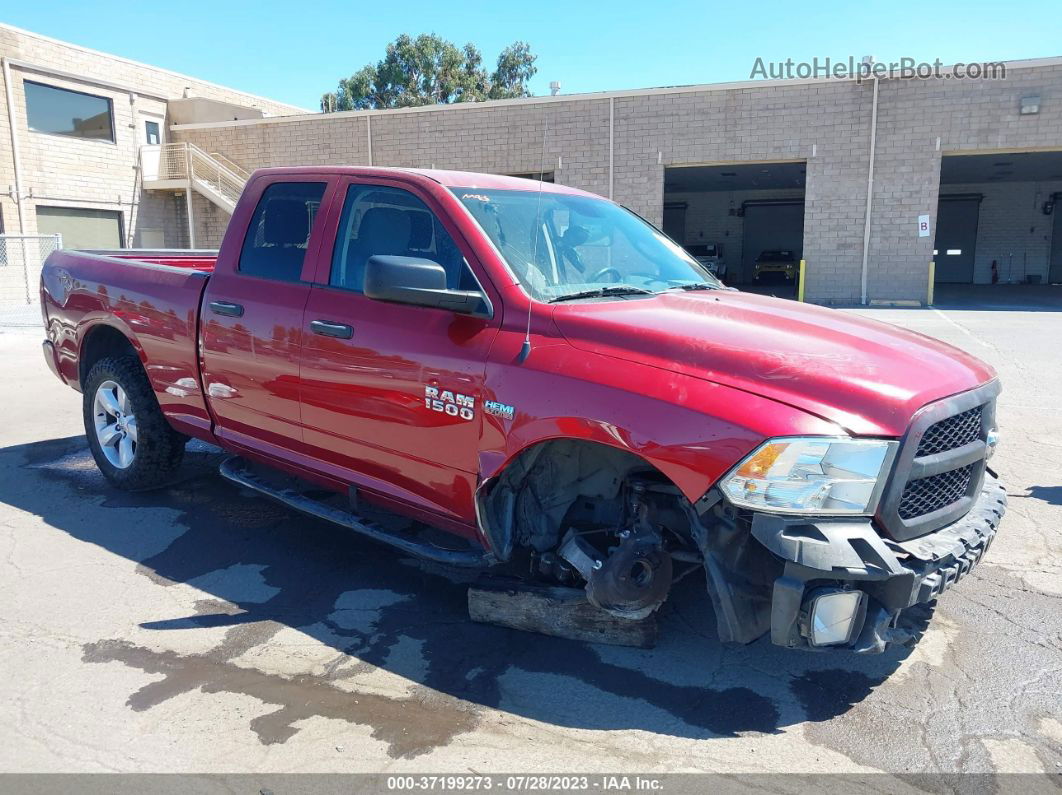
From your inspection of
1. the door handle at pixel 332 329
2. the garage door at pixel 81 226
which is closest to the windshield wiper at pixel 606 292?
the door handle at pixel 332 329

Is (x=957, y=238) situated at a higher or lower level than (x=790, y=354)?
higher

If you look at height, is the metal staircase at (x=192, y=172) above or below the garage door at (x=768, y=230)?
above

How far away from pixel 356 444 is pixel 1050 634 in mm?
3380

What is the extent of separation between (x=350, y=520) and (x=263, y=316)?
120cm

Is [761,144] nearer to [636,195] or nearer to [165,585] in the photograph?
[636,195]

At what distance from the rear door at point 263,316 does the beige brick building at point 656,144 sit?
51.3 feet

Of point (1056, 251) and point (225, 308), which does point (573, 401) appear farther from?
point (1056, 251)

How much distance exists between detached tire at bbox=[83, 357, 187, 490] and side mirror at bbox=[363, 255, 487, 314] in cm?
277

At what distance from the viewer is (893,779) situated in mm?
2727

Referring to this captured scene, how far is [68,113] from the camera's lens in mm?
24109

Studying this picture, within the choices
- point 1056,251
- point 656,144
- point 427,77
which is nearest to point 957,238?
point 1056,251

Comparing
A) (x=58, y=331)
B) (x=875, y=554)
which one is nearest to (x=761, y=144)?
(x=58, y=331)

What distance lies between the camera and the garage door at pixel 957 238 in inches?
1451

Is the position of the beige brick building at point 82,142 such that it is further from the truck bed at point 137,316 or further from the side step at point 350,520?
the side step at point 350,520
